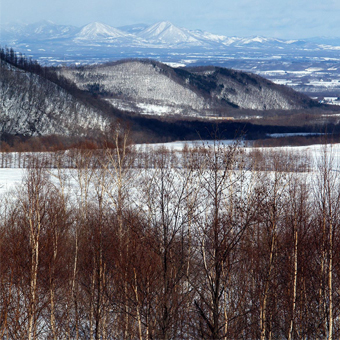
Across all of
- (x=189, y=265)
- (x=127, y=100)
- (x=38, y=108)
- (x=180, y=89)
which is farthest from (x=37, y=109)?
(x=189, y=265)

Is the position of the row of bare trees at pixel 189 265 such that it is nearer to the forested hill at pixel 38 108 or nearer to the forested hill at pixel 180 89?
the forested hill at pixel 38 108

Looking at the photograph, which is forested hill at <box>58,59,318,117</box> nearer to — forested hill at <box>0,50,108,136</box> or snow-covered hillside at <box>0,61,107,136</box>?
forested hill at <box>0,50,108,136</box>

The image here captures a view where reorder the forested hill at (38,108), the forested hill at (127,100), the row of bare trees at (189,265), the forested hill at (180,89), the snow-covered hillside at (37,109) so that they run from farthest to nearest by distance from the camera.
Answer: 1. the forested hill at (180,89)
2. the forested hill at (127,100)
3. the forested hill at (38,108)
4. the snow-covered hillside at (37,109)
5. the row of bare trees at (189,265)

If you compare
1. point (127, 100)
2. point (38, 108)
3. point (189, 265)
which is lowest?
point (189, 265)

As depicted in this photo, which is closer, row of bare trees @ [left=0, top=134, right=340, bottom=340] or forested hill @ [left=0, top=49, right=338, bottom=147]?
row of bare trees @ [left=0, top=134, right=340, bottom=340]

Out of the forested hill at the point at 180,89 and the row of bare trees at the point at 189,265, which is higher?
the forested hill at the point at 180,89

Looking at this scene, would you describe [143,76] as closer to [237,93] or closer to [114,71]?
[114,71]

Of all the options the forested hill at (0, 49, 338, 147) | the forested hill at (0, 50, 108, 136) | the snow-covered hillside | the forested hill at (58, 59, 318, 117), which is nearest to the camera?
the snow-covered hillside

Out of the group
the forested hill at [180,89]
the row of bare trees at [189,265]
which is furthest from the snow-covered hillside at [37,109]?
the row of bare trees at [189,265]

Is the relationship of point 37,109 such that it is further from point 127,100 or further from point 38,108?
point 127,100

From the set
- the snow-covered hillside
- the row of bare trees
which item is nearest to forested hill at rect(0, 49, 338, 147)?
the snow-covered hillside

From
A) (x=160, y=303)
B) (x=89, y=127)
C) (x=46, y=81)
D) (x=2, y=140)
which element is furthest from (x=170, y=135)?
(x=160, y=303)
